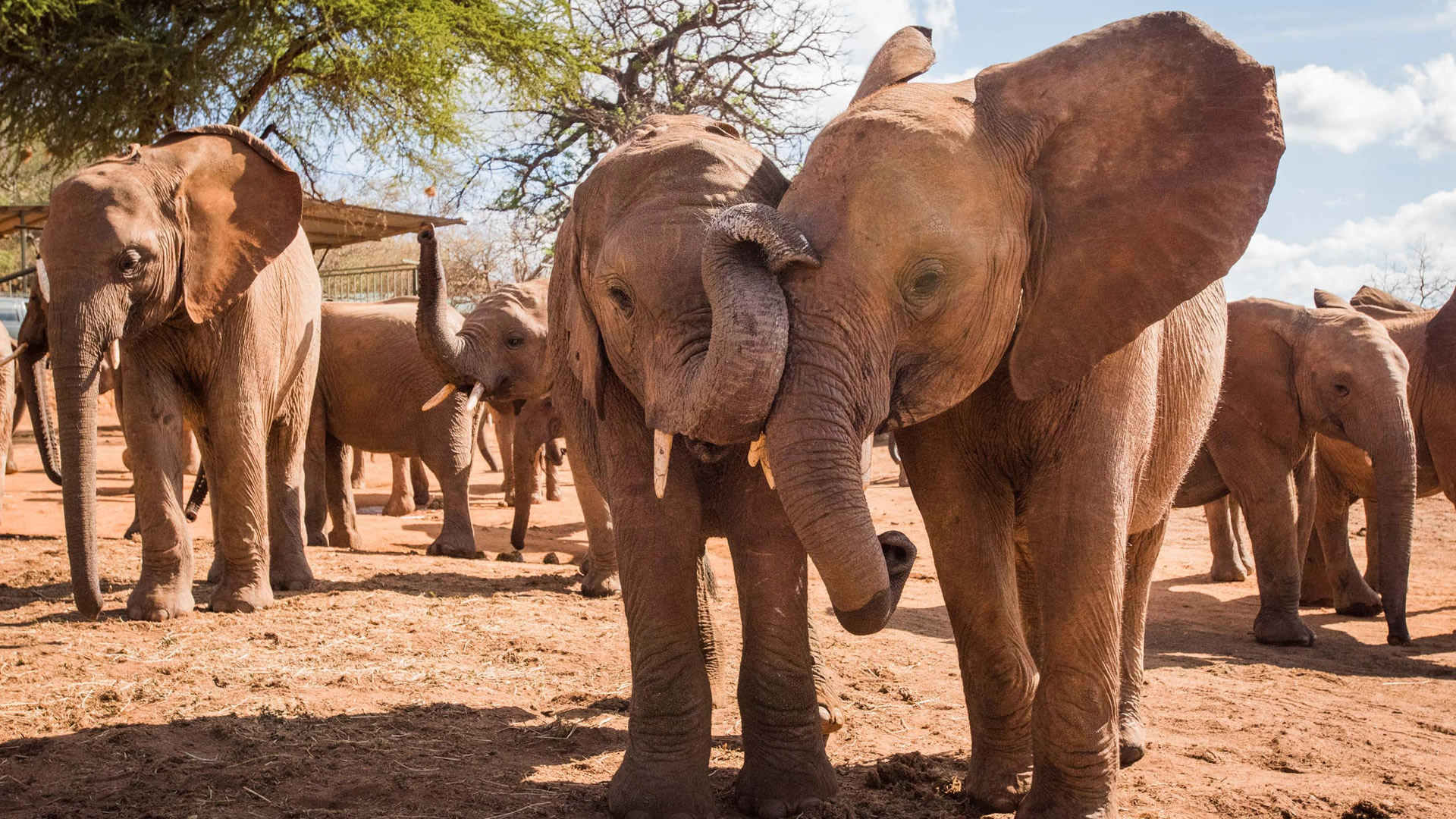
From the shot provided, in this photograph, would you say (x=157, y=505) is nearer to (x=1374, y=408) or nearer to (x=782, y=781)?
(x=782, y=781)

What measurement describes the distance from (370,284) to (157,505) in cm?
2557

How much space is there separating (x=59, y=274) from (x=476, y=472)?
14609mm

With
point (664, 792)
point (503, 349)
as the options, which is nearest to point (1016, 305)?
point (664, 792)

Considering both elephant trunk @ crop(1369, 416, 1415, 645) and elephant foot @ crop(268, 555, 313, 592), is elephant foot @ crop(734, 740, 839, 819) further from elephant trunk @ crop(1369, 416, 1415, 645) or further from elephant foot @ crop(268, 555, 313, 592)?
elephant trunk @ crop(1369, 416, 1415, 645)

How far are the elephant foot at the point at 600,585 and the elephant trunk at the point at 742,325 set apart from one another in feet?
17.2

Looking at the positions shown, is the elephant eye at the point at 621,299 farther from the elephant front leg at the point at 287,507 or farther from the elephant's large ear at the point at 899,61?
the elephant front leg at the point at 287,507

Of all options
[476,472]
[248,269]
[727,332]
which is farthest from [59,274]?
[476,472]

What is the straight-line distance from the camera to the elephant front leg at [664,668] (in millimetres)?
3717

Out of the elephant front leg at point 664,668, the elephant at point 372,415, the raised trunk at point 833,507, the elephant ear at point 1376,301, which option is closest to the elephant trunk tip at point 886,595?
the raised trunk at point 833,507

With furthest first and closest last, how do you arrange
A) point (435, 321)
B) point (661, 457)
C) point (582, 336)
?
point (435, 321) → point (582, 336) → point (661, 457)

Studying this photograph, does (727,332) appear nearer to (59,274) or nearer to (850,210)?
(850,210)

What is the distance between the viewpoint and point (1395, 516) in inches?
320

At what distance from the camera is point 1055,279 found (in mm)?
3527

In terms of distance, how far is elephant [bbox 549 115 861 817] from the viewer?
3.63 metres
